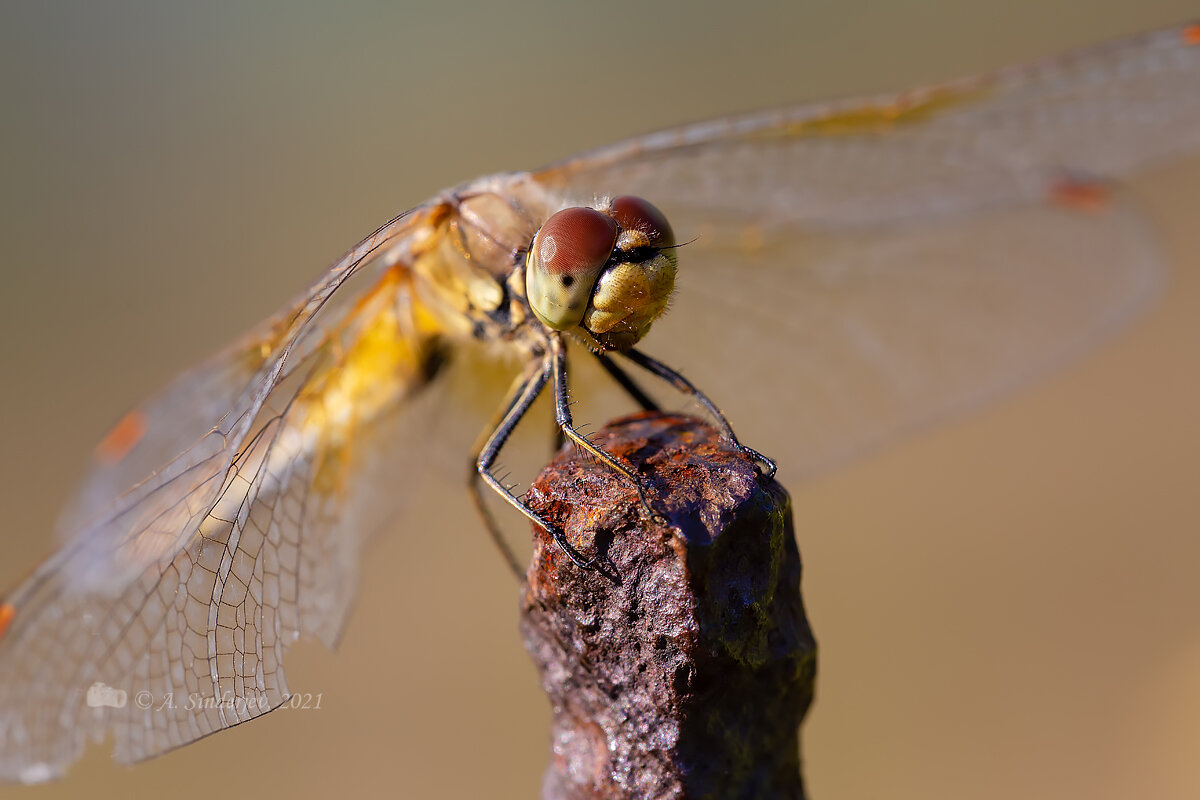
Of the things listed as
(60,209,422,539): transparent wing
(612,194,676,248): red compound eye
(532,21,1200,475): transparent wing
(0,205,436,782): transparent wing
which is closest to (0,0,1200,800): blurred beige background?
(0,205,436,782): transparent wing

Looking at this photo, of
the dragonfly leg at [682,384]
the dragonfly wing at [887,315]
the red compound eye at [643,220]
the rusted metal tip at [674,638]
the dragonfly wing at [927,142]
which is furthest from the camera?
the dragonfly wing at [887,315]

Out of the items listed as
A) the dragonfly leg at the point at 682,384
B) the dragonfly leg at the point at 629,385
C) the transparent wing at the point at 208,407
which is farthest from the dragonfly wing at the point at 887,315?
the transparent wing at the point at 208,407

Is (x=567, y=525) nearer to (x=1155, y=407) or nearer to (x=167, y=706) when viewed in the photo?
(x=167, y=706)

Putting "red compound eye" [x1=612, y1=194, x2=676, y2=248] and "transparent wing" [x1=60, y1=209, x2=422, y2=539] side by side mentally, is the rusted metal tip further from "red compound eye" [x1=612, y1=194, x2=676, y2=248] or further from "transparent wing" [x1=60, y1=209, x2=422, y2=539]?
"transparent wing" [x1=60, y1=209, x2=422, y2=539]

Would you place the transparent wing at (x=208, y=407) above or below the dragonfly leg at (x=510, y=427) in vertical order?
above

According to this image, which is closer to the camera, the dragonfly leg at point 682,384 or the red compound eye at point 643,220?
the dragonfly leg at point 682,384

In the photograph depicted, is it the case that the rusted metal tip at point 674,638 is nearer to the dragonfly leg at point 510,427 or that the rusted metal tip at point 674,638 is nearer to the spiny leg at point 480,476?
the dragonfly leg at point 510,427

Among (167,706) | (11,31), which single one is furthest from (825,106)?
(11,31)
